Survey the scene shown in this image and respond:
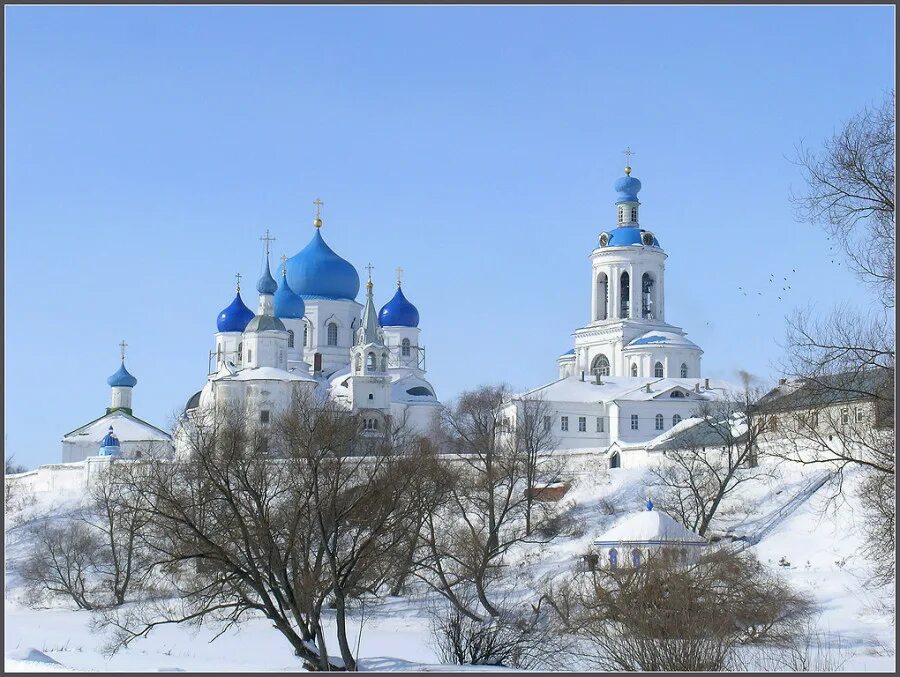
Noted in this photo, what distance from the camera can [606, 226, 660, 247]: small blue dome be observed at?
61656 mm

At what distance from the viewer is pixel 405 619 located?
27.3 m


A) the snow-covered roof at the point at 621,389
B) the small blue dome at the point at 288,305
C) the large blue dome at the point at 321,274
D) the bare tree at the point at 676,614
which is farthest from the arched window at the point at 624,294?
the bare tree at the point at 676,614

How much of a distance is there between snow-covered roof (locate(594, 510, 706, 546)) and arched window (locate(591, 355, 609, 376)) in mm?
34031

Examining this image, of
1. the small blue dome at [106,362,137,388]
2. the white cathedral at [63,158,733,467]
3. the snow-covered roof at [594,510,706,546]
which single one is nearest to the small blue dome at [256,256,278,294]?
the white cathedral at [63,158,733,467]

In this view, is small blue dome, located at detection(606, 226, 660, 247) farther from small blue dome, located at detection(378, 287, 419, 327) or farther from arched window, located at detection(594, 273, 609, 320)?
small blue dome, located at detection(378, 287, 419, 327)

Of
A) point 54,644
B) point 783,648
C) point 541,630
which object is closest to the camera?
point 783,648

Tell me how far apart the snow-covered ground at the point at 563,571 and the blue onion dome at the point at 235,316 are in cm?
1936

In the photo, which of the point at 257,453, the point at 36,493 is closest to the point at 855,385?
the point at 257,453

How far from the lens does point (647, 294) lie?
6203cm

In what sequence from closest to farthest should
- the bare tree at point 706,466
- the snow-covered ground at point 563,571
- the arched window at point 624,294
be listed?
the snow-covered ground at point 563,571, the bare tree at point 706,466, the arched window at point 624,294

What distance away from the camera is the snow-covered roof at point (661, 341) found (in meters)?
58.6

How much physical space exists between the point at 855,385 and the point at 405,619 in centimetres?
1634

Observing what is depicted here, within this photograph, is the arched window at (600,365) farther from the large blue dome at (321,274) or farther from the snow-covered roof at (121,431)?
the snow-covered roof at (121,431)

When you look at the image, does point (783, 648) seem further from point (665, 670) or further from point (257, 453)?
point (257, 453)
